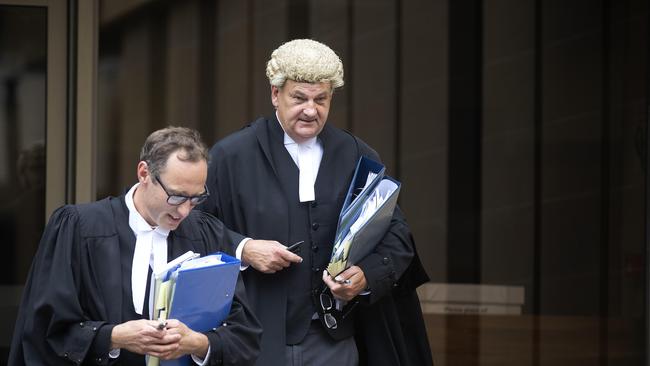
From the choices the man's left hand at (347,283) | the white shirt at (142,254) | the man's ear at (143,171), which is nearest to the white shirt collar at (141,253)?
the white shirt at (142,254)

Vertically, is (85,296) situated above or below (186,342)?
above

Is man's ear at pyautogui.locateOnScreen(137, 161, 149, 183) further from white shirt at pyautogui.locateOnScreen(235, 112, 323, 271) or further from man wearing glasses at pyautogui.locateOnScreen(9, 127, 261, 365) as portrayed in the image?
white shirt at pyautogui.locateOnScreen(235, 112, 323, 271)

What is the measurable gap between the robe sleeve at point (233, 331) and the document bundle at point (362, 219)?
0.41 m

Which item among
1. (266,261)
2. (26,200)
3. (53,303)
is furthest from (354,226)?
(26,200)

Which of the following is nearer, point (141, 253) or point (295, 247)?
point (141, 253)

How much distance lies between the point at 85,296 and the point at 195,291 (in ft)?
0.97

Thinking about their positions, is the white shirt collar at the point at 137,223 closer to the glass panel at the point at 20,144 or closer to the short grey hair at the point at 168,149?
the short grey hair at the point at 168,149

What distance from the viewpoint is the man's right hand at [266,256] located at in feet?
13.0

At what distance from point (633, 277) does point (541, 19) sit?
1.39 m

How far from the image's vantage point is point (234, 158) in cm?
420

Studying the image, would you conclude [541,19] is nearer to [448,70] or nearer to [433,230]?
[448,70]

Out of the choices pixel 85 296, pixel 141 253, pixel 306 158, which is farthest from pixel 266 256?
pixel 85 296

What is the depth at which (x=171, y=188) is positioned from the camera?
3234 mm

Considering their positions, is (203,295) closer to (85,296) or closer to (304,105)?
(85,296)
